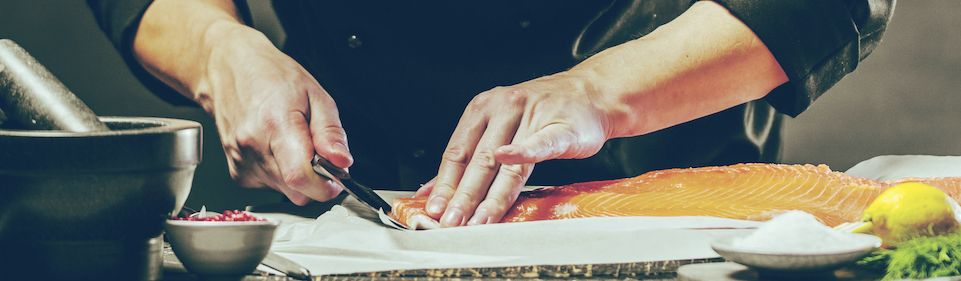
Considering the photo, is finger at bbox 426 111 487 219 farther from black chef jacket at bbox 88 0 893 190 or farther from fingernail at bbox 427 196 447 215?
black chef jacket at bbox 88 0 893 190

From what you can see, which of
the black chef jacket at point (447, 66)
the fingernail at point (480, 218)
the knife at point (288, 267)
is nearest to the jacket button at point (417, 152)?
the black chef jacket at point (447, 66)

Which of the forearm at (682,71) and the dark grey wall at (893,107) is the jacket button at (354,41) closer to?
the forearm at (682,71)

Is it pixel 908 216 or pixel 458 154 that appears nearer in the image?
pixel 908 216

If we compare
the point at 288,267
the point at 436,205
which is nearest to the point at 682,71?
the point at 436,205

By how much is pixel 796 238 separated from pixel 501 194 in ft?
2.12

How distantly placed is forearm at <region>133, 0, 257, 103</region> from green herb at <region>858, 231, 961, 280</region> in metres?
1.52

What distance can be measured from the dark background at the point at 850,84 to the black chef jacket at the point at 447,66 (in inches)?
67.4

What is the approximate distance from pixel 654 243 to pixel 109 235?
690 mm

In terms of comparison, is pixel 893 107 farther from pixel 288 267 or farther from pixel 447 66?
pixel 288 267

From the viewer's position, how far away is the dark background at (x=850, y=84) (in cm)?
354

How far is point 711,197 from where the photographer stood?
1408 millimetres

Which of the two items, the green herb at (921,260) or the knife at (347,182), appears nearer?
the green herb at (921,260)

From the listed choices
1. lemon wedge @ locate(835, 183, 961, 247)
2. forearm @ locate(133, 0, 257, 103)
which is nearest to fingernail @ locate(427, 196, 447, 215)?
lemon wedge @ locate(835, 183, 961, 247)

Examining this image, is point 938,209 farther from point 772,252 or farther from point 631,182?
point 631,182
